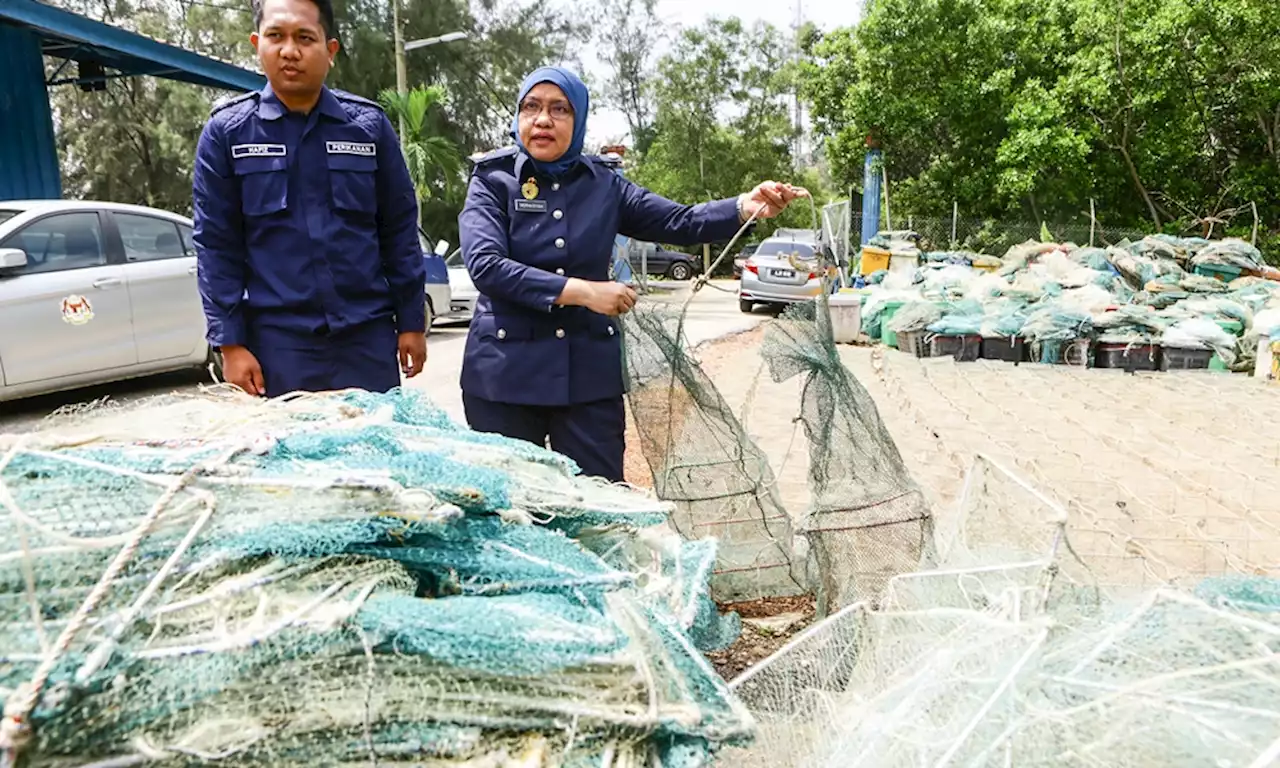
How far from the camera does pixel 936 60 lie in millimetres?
17422

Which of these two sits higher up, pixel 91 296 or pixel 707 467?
pixel 91 296

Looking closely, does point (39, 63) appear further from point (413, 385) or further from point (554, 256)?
point (554, 256)

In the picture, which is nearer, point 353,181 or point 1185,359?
point 353,181

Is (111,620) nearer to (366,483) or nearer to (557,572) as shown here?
(366,483)

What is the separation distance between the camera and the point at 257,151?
217 cm

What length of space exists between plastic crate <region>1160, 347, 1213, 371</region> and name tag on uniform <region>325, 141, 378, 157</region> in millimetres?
8863

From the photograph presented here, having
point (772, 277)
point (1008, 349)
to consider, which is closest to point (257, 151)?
point (1008, 349)

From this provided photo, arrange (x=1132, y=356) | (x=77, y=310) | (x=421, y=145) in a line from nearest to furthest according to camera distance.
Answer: (x=77, y=310)
(x=1132, y=356)
(x=421, y=145)

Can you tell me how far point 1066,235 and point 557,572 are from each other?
17.3m

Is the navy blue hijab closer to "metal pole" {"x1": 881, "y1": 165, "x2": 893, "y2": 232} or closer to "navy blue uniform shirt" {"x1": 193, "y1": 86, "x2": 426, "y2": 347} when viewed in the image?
"navy blue uniform shirt" {"x1": 193, "y1": 86, "x2": 426, "y2": 347}

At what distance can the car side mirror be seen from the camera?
545 cm

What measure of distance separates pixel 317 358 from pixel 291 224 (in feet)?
1.12

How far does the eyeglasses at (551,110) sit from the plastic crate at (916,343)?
27.1 ft

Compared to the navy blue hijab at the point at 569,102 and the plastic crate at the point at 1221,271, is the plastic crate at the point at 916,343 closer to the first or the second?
the plastic crate at the point at 1221,271
